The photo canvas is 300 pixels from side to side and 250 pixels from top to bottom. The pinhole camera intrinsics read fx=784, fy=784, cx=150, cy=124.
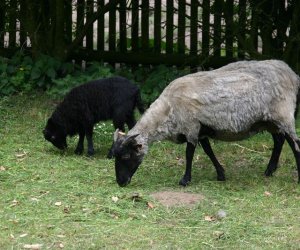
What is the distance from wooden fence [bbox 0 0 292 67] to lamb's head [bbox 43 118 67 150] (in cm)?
350

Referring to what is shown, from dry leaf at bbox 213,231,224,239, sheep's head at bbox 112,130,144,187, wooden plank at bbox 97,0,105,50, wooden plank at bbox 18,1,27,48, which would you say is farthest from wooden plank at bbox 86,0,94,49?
dry leaf at bbox 213,231,224,239

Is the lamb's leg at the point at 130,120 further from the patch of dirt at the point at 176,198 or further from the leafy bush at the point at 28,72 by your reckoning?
the leafy bush at the point at 28,72

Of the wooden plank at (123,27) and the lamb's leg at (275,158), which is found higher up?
the wooden plank at (123,27)

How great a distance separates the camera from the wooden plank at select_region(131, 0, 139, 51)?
1351cm

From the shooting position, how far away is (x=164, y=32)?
540 inches

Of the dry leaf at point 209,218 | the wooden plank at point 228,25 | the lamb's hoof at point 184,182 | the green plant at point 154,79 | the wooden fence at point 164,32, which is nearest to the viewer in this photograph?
the dry leaf at point 209,218

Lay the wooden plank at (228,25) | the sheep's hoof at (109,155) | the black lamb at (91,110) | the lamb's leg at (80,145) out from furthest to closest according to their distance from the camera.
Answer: the wooden plank at (228,25), the lamb's leg at (80,145), the black lamb at (91,110), the sheep's hoof at (109,155)

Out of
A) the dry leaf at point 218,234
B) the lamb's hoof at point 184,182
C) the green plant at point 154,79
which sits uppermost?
the green plant at point 154,79

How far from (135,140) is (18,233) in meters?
1.92

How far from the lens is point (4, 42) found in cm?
1409

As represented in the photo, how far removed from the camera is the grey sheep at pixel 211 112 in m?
8.16

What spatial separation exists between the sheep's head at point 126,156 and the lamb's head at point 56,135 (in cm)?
173


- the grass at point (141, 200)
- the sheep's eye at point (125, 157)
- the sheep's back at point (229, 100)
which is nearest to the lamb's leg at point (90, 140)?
the grass at point (141, 200)

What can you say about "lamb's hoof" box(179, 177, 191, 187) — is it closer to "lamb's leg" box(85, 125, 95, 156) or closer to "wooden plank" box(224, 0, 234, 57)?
"lamb's leg" box(85, 125, 95, 156)
